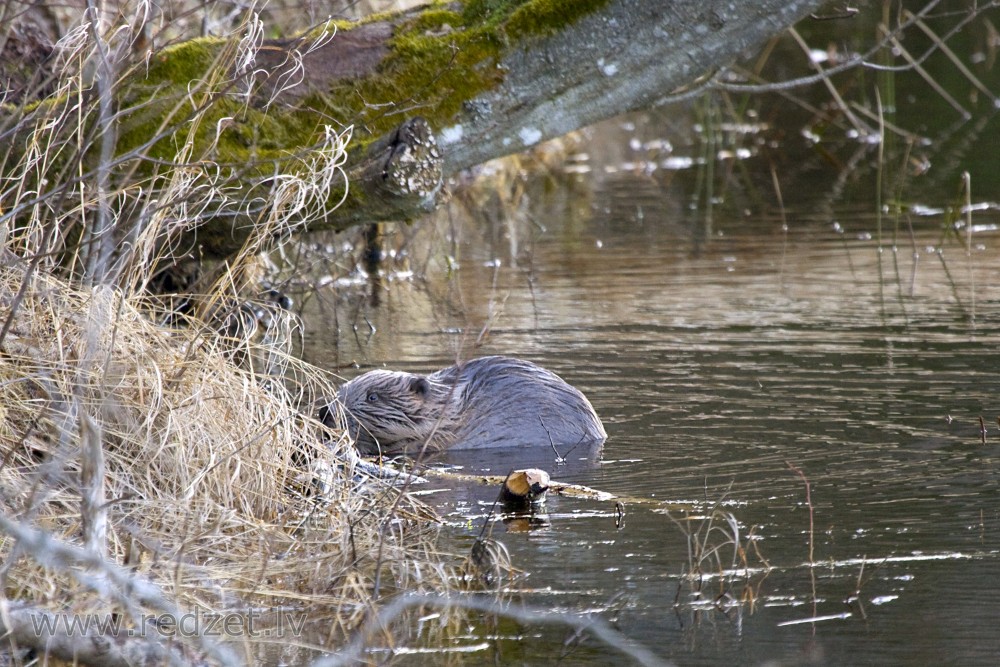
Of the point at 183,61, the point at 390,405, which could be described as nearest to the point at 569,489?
the point at 390,405

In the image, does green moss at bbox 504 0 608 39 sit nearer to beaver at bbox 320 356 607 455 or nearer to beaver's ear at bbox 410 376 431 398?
beaver at bbox 320 356 607 455

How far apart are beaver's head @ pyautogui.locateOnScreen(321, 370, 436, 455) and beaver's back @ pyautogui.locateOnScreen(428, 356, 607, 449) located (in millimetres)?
Answer: 140

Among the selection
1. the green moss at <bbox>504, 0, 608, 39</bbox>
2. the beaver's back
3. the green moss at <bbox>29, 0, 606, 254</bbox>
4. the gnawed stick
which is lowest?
the gnawed stick

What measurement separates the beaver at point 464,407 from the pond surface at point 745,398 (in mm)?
186

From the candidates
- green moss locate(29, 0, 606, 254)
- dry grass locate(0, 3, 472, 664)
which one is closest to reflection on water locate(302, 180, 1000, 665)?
dry grass locate(0, 3, 472, 664)

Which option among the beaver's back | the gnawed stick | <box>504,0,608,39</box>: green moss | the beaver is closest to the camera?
the gnawed stick

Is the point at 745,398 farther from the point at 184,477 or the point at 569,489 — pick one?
the point at 184,477

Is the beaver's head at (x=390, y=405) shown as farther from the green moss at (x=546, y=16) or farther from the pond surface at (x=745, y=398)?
the green moss at (x=546, y=16)

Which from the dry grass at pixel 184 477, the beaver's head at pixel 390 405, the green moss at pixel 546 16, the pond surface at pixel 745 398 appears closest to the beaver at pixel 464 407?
the beaver's head at pixel 390 405

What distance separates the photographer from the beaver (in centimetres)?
586

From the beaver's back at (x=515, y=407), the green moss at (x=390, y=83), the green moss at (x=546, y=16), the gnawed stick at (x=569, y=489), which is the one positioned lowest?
the gnawed stick at (x=569, y=489)

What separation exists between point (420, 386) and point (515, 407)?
1.31 feet

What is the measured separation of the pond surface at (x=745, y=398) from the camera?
3643 millimetres

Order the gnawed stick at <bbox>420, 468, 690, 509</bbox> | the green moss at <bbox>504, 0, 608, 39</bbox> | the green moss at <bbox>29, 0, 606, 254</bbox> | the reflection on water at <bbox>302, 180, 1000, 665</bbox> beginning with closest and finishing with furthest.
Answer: the reflection on water at <bbox>302, 180, 1000, 665</bbox>
the gnawed stick at <bbox>420, 468, 690, 509</bbox>
the green moss at <bbox>29, 0, 606, 254</bbox>
the green moss at <bbox>504, 0, 608, 39</bbox>
